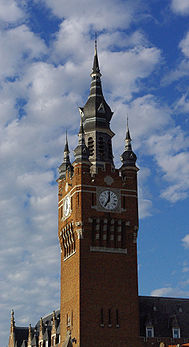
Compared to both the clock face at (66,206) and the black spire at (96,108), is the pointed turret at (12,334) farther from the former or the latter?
the black spire at (96,108)

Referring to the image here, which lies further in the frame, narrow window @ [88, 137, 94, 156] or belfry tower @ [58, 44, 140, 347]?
narrow window @ [88, 137, 94, 156]

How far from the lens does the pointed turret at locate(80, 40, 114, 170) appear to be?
89.9m

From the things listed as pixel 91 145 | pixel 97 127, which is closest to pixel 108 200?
pixel 91 145

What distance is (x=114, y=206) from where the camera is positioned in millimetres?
85000

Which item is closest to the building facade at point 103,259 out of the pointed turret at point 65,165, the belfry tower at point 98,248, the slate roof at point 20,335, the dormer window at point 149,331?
the belfry tower at point 98,248

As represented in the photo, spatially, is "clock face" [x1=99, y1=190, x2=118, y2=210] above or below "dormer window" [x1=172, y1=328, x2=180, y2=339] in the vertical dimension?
above

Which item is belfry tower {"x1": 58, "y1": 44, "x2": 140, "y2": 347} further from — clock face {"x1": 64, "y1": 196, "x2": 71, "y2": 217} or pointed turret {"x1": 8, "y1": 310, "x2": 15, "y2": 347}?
pointed turret {"x1": 8, "y1": 310, "x2": 15, "y2": 347}

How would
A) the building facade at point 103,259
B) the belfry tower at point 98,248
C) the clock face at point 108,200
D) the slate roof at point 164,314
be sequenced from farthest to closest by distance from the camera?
1. the slate roof at point 164,314
2. the clock face at point 108,200
3. the building facade at point 103,259
4. the belfry tower at point 98,248

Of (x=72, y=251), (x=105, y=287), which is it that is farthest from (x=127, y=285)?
(x=72, y=251)

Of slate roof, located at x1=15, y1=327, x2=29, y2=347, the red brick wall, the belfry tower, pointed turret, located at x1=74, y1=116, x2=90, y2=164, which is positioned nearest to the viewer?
the red brick wall

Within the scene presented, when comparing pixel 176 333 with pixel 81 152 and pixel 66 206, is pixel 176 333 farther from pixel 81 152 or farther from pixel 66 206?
pixel 81 152

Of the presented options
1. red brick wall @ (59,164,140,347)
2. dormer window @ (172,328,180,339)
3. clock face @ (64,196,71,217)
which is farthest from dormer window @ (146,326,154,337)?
clock face @ (64,196,71,217)

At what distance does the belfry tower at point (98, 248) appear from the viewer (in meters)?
80.0

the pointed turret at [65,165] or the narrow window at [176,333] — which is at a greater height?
the pointed turret at [65,165]
